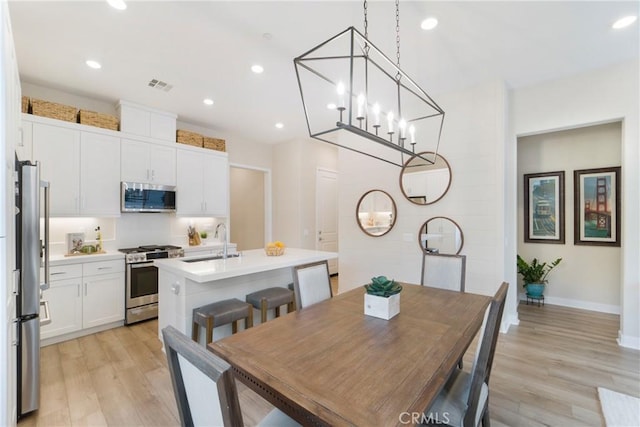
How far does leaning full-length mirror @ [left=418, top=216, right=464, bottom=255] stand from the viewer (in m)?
3.70

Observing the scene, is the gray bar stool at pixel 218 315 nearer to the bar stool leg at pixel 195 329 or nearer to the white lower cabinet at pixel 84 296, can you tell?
the bar stool leg at pixel 195 329

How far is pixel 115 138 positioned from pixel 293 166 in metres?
2.99

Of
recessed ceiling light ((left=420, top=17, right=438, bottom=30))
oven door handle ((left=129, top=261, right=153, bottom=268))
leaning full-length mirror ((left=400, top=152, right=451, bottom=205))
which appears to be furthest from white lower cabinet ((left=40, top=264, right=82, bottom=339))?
recessed ceiling light ((left=420, top=17, right=438, bottom=30))

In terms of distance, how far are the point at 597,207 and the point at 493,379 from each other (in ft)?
10.8

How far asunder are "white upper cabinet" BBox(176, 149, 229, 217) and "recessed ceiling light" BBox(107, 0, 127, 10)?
2402 mm

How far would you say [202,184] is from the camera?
4.76 m

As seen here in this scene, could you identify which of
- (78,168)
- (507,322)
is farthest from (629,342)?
(78,168)

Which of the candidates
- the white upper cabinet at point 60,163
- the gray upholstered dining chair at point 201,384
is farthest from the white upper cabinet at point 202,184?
the gray upholstered dining chair at point 201,384

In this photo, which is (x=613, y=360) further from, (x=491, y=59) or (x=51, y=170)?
(x=51, y=170)

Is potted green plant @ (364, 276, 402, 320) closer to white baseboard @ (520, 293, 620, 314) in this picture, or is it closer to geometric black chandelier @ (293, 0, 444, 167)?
geometric black chandelier @ (293, 0, 444, 167)

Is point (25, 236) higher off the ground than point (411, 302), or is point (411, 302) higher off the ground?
point (25, 236)

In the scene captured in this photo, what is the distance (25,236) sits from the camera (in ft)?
6.22

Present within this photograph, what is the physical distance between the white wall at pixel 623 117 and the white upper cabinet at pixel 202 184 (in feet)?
15.4

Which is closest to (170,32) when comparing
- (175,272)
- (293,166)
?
(175,272)
